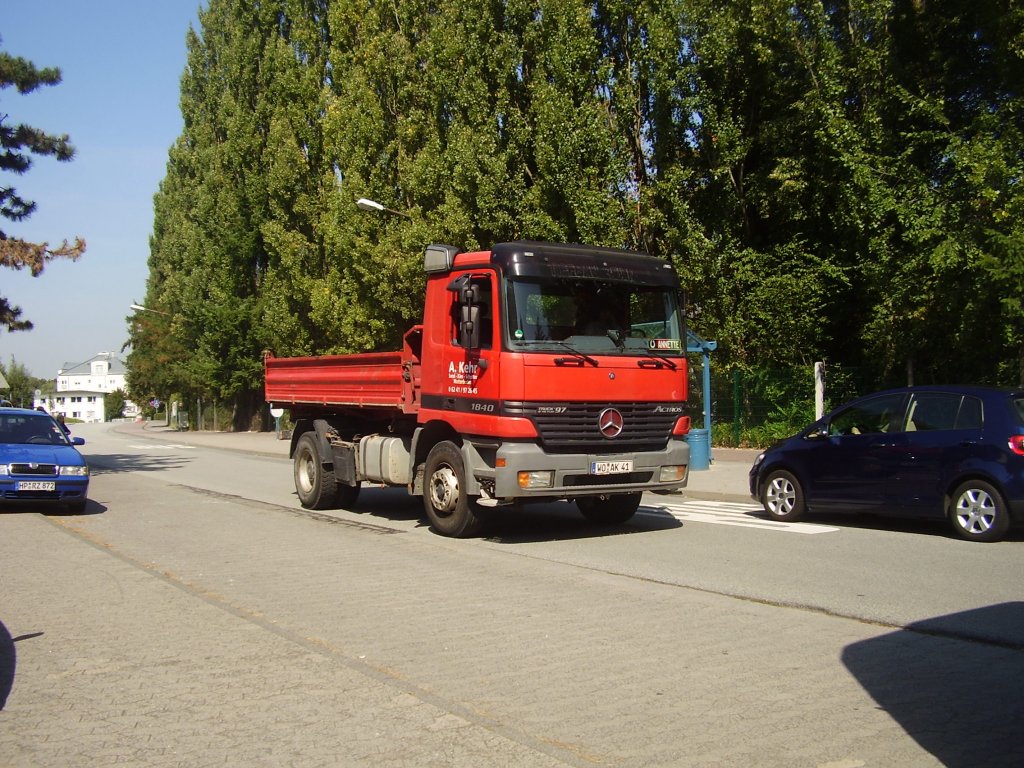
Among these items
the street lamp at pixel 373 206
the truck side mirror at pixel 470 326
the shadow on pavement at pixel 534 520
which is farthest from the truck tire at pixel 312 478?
the street lamp at pixel 373 206

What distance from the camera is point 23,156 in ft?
73.9

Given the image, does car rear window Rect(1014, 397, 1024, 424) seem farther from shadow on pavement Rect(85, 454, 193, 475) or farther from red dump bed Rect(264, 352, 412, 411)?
shadow on pavement Rect(85, 454, 193, 475)

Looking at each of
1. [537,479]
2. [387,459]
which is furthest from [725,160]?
[537,479]

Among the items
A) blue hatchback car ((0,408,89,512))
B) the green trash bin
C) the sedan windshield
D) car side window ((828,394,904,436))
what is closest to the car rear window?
car side window ((828,394,904,436))

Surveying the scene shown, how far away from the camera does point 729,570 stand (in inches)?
350

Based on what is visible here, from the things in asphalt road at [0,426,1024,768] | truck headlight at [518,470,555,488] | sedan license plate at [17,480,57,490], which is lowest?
asphalt road at [0,426,1024,768]

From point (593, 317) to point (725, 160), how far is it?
16472mm

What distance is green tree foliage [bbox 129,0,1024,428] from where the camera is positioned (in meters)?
20.2

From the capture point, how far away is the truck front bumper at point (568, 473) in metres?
9.85

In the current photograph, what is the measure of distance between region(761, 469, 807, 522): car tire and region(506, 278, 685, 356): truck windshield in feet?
8.28

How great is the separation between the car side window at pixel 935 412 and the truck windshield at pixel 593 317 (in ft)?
8.74

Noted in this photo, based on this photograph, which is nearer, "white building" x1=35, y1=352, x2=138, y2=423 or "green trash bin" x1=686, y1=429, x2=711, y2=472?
"green trash bin" x1=686, y1=429, x2=711, y2=472

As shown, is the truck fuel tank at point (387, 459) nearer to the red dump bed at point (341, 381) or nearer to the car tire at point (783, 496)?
the red dump bed at point (341, 381)

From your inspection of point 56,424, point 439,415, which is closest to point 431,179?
point 56,424
